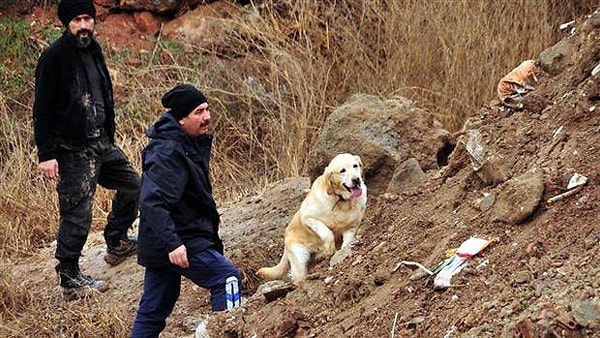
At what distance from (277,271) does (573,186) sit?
269 centimetres

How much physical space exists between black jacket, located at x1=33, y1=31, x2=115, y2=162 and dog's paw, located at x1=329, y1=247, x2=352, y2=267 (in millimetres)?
2202

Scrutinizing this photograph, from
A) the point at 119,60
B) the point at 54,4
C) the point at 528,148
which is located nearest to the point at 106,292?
the point at 528,148

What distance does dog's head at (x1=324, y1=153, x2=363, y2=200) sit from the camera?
6457 millimetres

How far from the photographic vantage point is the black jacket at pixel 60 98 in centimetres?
721

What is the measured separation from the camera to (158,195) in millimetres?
5746

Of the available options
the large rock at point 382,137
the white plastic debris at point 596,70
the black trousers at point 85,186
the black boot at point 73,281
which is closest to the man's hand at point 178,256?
the large rock at point 382,137

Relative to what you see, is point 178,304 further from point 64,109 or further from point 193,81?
point 193,81

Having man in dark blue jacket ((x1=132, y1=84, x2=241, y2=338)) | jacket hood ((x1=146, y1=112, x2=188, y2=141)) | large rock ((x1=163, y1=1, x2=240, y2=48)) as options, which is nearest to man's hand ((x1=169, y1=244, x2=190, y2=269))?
man in dark blue jacket ((x1=132, y1=84, x2=241, y2=338))

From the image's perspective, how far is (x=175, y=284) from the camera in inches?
241

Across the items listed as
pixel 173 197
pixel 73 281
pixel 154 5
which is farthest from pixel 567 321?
pixel 154 5

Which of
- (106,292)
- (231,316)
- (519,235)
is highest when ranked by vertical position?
(519,235)

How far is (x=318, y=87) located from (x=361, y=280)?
222 inches

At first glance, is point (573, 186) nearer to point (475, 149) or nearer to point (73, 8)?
point (475, 149)

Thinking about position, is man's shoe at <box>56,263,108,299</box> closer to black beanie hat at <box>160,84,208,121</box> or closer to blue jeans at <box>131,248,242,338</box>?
blue jeans at <box>131,248,242,338</box>
